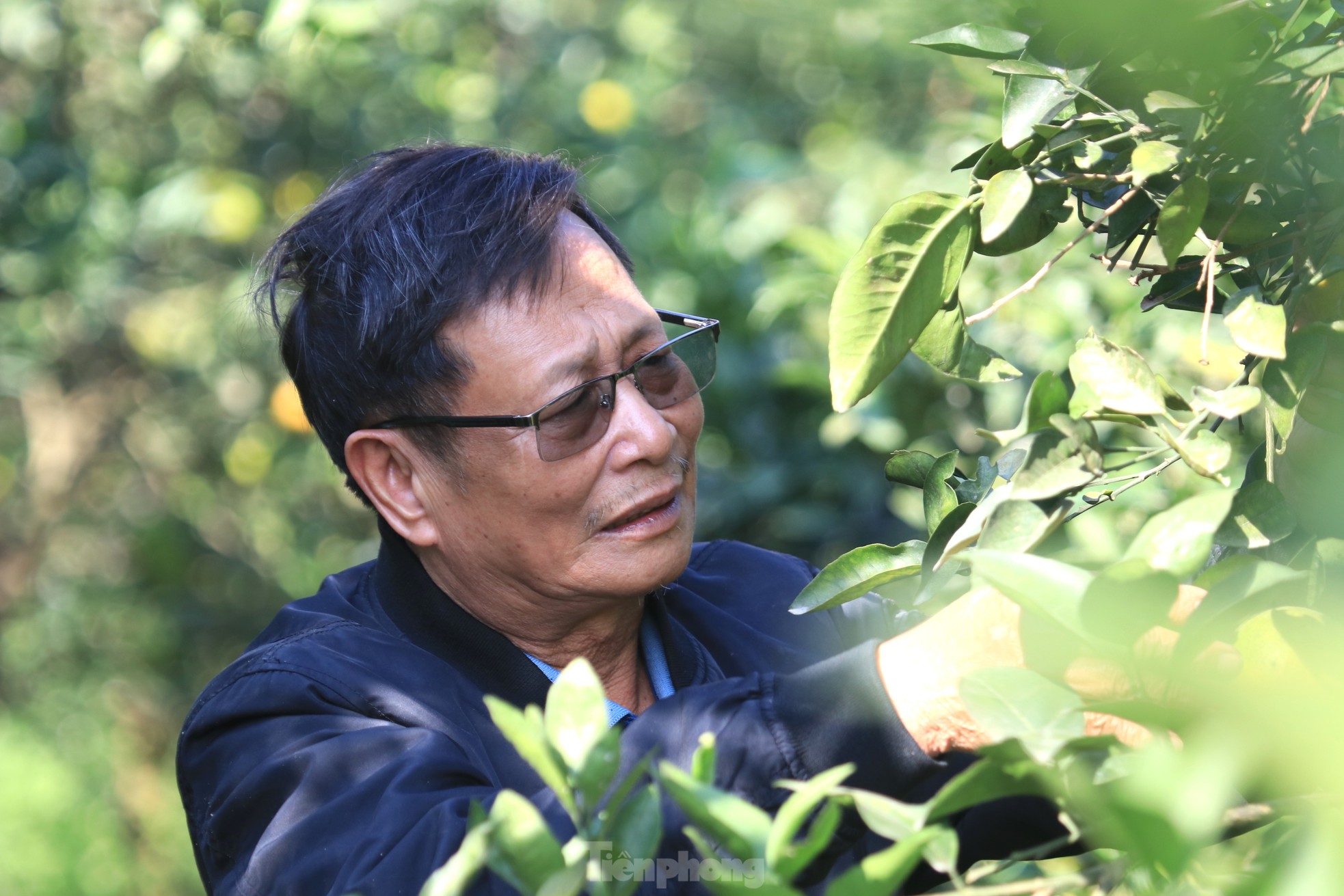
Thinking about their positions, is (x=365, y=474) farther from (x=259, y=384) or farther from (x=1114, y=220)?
(x=259, y=384)

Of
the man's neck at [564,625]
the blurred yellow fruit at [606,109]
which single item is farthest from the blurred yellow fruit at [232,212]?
the man's neck at [564,625]

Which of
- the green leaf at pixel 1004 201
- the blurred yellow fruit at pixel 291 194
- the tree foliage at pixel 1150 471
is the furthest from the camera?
the blurred yellow fruit at pixel 291 194

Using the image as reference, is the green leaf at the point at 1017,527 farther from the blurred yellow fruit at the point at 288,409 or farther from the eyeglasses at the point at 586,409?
the blurred yellow fruit at the point at 288,409

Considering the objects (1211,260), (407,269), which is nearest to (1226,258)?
(1211,260)

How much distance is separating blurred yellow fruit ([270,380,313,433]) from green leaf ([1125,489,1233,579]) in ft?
9.54

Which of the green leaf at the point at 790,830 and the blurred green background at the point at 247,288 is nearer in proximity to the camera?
the green leaf at the point at 790,830

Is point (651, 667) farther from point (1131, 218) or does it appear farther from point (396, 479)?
point (1131, 218)

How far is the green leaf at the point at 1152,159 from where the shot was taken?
71cm

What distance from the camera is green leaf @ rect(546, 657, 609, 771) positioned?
1.86ft

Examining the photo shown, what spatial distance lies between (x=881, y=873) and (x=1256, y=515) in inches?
13.3

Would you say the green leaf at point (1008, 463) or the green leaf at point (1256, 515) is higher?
the green leaf at point (1256, 515)

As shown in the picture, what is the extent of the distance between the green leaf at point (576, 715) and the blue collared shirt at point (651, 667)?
0.77 m

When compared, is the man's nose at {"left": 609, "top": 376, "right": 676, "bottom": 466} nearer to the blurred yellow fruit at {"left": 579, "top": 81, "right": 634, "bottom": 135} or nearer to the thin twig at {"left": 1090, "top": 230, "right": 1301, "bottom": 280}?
the thin twig at {"left": 1090, "top": 230, "right": 1301, "bottom": 280}

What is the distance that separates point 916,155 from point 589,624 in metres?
1.97
